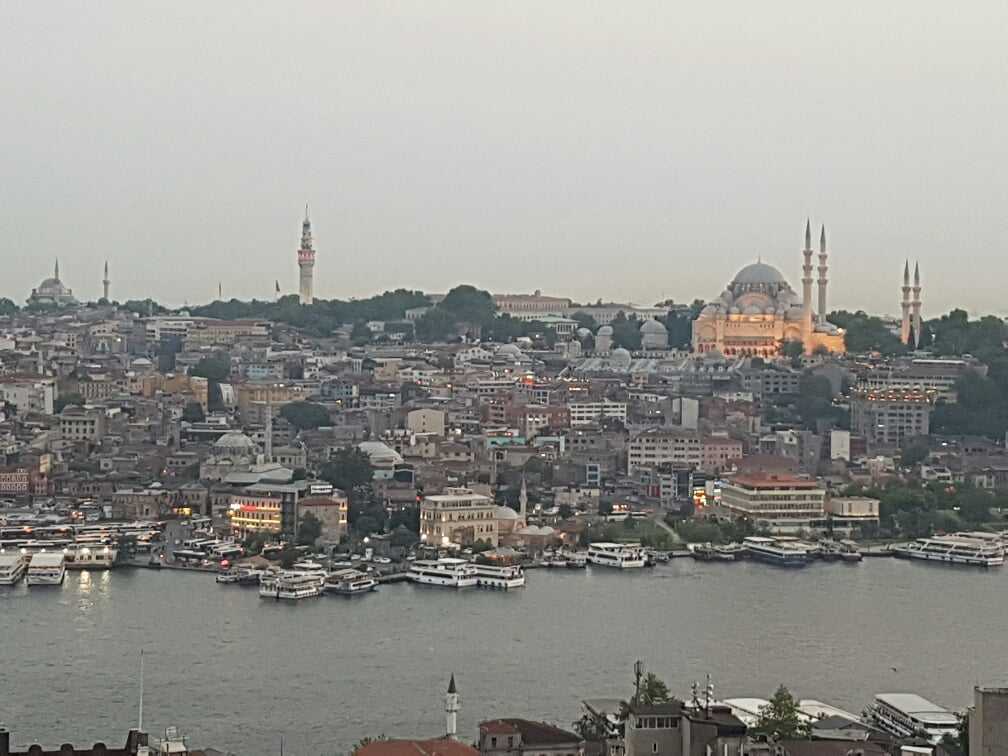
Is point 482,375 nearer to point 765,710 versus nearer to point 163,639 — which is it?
point 163,639

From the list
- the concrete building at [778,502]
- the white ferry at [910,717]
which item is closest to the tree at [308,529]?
the concrete building at [778,502]

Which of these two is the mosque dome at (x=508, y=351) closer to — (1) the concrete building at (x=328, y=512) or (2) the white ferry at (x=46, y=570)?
(1) the concrete building at (x=328, y=512)

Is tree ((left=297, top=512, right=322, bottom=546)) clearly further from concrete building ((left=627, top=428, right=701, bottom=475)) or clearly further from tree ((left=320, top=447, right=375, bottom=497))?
concrete building ((left=627, top=428, right=701, bottom=475))

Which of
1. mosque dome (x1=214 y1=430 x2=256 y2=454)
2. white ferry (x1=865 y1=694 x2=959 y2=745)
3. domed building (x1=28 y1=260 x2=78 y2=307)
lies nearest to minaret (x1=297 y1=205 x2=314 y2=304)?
domed building (x1=28 y1=260 x2=78 y2=307)

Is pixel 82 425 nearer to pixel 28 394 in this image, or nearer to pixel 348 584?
pixel 28 394

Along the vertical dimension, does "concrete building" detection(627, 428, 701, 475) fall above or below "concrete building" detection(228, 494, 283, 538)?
above

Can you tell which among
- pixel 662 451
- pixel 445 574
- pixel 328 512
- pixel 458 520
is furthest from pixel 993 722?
pixel 662 451
